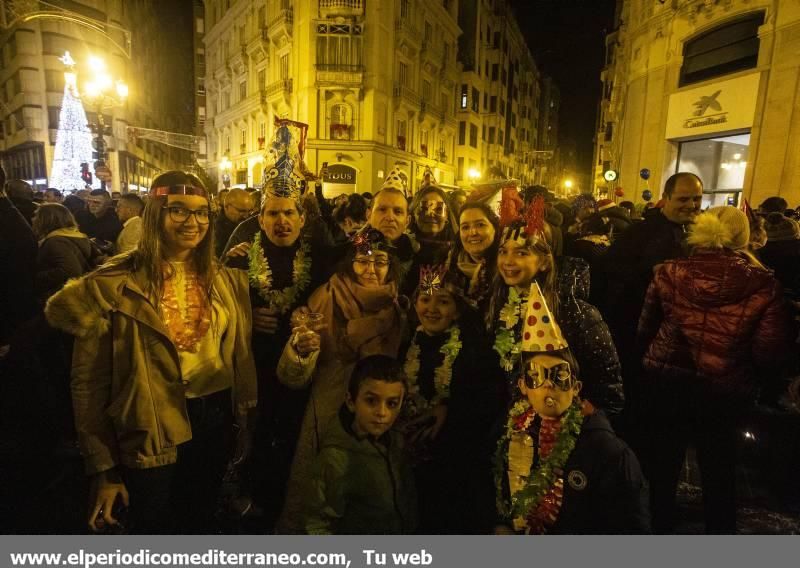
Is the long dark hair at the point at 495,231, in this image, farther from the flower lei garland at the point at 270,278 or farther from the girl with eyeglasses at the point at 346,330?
the flower lei garland at the point at 270,278

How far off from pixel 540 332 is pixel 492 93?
47.7m

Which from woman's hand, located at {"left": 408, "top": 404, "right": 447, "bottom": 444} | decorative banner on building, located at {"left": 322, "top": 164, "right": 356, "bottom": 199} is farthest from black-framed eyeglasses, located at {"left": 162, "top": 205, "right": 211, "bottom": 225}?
decorative banner on building, located at {"left": 322, "top": 164, "right": 356, "bottom": 199}

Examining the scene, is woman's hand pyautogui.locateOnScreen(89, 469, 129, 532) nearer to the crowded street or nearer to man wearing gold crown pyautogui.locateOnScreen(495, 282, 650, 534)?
the crowded street

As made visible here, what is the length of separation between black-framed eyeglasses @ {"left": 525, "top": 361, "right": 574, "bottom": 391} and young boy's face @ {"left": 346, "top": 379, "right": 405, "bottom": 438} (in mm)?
695

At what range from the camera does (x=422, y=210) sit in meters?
4.21

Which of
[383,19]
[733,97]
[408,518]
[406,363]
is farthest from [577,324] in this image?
[383,19]

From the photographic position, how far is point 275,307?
10.3 ft

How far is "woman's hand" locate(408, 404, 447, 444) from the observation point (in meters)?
2.62

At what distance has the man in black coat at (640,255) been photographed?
141 inches

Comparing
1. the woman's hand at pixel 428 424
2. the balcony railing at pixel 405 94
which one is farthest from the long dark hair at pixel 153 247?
the balcony railing at pixel 405 94

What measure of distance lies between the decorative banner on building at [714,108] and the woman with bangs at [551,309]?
53.6ft

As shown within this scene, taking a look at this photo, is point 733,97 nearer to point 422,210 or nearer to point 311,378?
point 422,210

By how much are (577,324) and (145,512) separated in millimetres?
2449

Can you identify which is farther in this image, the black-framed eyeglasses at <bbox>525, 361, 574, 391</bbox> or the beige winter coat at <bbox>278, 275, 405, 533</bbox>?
the beige winter coat at <bbox>278, 275, 405, 533</bbox>
